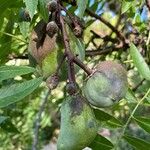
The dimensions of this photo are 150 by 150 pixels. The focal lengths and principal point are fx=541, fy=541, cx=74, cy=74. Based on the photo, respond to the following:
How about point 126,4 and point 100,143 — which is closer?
point 100,143

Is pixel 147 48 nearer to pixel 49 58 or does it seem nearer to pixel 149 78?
pixel 149 78

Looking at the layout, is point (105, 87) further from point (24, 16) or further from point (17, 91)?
point (24, 16)

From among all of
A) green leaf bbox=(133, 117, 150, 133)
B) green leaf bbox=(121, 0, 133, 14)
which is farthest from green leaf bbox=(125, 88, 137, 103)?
green leaf bbox=(121, 0, 133, 14)

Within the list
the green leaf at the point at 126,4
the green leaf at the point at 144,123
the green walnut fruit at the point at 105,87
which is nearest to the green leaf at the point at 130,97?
the green leaf at the point at 144,123

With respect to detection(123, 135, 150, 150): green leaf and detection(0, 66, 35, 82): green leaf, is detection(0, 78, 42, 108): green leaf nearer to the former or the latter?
detection(0, 66, 35, 82): green leaf

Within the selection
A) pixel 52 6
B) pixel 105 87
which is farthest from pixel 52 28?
pixel 105 87

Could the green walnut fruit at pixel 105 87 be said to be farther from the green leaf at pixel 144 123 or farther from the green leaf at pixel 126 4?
the green leaf at pixel 126 4
